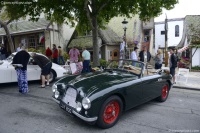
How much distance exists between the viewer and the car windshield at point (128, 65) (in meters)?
5.09

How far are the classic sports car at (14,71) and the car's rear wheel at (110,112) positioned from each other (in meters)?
4.66

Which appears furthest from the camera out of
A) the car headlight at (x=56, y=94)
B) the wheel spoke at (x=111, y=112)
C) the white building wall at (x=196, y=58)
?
the white building wall at (x=196, y=58)

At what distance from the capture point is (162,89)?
5.78 meters

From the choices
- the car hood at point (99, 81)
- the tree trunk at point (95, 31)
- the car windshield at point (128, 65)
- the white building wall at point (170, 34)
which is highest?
the white building wall at point (170, 34)

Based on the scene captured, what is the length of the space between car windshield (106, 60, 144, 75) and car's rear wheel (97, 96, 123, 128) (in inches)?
48.7

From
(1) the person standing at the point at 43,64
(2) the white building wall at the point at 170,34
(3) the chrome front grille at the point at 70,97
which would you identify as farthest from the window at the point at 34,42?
(2) the white building wall at the point at 170,34

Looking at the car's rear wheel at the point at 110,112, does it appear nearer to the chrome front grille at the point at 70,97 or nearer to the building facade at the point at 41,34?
the chrome front grille at the point at 70,97

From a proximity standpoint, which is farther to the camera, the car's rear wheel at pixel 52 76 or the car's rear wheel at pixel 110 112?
the car's rear wheel at pixel 52 76

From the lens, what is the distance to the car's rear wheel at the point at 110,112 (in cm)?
379

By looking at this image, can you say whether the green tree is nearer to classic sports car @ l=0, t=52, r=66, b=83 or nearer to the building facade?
classic sports car @ l=0, t=52, r=66, b=83

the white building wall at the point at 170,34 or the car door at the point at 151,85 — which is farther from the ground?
the white building wall at the point at 170,34

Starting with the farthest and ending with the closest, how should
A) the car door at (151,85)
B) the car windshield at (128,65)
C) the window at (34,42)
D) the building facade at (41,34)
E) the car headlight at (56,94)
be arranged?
the window at (34,42) → the building facade at (41,34) → the car windshield at (128,65) → the car door at (151,85) → the car headlight at (56,94)

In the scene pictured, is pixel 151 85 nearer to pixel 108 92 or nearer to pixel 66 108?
pixel 108 92

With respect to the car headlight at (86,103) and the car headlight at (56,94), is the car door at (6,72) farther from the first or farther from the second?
the car headlight at (86,103)
